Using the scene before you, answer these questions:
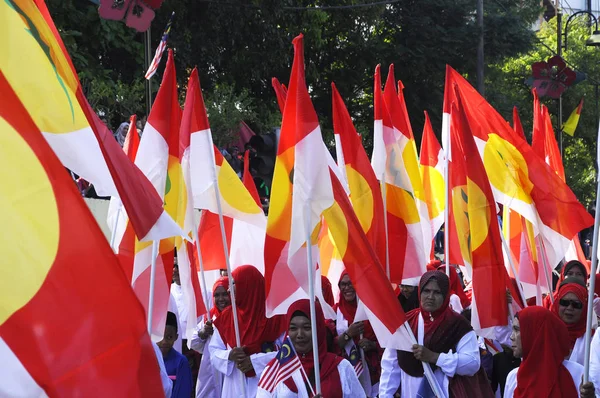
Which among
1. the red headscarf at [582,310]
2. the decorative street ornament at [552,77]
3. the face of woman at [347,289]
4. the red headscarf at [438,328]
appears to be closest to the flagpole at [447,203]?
the face of woman at [347,289]

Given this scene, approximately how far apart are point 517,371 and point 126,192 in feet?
9.23

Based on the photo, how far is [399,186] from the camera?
9555mm

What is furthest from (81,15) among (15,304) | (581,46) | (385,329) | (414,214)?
(581,46)

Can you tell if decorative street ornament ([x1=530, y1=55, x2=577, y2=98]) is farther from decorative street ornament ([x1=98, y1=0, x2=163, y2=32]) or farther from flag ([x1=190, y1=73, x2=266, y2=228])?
flag ([x1=190, y1=73, x2=266, y2=228])

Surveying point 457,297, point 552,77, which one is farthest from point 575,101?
point 457,297

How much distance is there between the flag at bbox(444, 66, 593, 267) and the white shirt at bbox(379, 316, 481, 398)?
2.68 m

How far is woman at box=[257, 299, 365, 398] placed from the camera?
615 centimetres

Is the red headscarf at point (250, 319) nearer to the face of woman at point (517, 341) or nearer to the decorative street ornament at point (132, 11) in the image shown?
the face of woman at point (517, 341)

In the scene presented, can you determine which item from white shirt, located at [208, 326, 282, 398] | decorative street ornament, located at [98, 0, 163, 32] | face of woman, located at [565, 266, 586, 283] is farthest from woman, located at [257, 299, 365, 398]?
decorative street ornament, located at [98, 0, 163, 32]

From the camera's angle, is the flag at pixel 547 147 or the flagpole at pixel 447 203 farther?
the flag at pixel 547 147

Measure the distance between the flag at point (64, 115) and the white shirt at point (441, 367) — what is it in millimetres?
2587

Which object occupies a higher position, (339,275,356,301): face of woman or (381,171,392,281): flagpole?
(381,171,392,281): flagpole

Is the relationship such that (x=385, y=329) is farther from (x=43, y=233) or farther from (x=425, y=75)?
(x=425, y=75)

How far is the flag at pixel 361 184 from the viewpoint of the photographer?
8.55m
